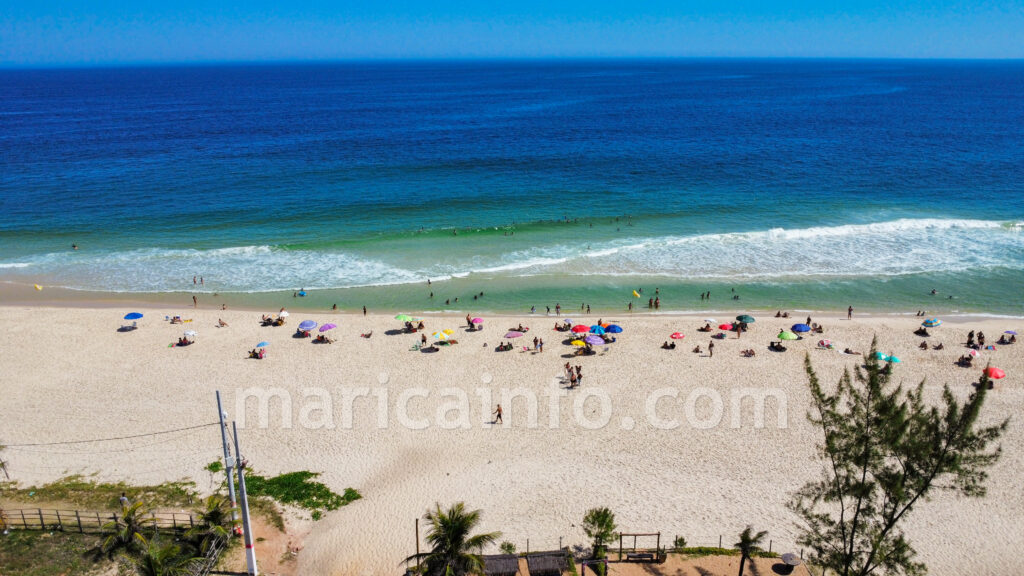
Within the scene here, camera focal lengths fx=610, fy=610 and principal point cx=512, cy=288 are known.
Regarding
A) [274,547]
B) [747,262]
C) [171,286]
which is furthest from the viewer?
[747,262]

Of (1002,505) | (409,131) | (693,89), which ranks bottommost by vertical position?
(1002,505)

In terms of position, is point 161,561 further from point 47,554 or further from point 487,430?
point 487,430

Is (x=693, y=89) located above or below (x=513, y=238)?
above

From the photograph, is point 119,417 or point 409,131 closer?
point 119,417

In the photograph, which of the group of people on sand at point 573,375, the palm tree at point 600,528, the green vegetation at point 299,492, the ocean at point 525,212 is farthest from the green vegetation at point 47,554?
the ocean at point 525,212

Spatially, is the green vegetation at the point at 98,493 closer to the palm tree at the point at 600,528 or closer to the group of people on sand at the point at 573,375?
the palm tree at the point at 600,528

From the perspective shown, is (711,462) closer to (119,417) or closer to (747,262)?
(119,417)

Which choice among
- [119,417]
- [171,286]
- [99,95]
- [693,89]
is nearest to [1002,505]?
[119,417]
